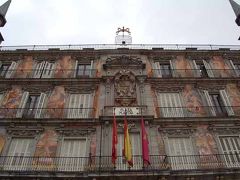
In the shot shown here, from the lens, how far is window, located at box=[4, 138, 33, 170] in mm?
15562

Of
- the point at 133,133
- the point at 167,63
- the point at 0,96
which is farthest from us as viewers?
the point at 167,63

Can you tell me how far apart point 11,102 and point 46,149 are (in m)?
4.64

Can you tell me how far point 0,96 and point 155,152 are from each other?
10.7m

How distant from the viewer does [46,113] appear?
1833cm

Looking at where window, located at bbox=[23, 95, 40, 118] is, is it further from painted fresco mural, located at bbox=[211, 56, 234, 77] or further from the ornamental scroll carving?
painted fresco mural, located at bbox=[211, 56, 234, 77]

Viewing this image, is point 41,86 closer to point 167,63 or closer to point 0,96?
point 0,96

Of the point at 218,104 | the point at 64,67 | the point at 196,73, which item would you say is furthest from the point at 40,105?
the point at 218,104

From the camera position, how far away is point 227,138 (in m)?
17.1

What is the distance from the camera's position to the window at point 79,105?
18.3 meters

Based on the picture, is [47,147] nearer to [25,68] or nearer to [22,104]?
[22,104]

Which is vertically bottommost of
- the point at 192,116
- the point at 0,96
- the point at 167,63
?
the point at 192,116

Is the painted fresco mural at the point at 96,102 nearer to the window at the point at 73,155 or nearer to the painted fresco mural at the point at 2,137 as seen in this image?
the window at the point at 73,155

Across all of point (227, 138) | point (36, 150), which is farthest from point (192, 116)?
point (36, 150)

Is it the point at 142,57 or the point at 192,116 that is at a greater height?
the point at 142,57
